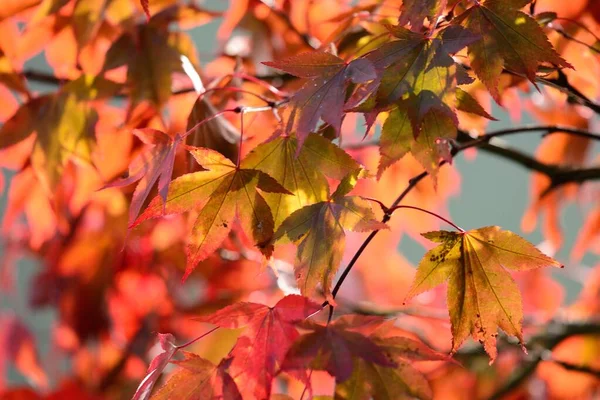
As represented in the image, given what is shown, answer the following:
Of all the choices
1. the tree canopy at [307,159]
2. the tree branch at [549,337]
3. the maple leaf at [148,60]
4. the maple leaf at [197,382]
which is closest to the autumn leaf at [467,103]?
the tree canopy at [307,159]

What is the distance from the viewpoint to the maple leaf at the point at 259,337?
0.49 metres

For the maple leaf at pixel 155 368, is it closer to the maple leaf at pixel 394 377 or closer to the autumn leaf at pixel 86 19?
the maple leaf at pixel 394 377

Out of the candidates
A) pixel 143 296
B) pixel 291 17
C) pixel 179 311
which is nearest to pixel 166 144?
pixel 291 17

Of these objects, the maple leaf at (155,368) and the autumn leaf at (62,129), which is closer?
the maple leaf at (155,368)

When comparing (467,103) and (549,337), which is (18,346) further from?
(467,103)

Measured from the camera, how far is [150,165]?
529 millimetres

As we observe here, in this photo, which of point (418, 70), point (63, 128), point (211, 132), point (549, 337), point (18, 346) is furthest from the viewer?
point (18, 346)

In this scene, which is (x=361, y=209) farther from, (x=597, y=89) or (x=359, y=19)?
(x=597, y=89)

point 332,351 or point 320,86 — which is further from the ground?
point 320,86

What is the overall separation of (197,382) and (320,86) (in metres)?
0.23

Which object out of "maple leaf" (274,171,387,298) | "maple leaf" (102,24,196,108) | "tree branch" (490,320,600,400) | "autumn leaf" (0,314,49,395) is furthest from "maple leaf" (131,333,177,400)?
"autumn leaf" (0,314,49,395)

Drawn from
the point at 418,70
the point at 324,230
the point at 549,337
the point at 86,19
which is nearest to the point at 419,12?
the point at 418,70

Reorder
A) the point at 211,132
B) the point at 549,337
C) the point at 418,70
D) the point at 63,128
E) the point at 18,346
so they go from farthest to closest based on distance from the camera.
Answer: the point at 18,346 < the point at 549,337 < the point at 63,128 < the point at 211,132 < the point at 418,70

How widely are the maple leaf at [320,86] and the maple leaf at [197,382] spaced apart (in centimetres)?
18
